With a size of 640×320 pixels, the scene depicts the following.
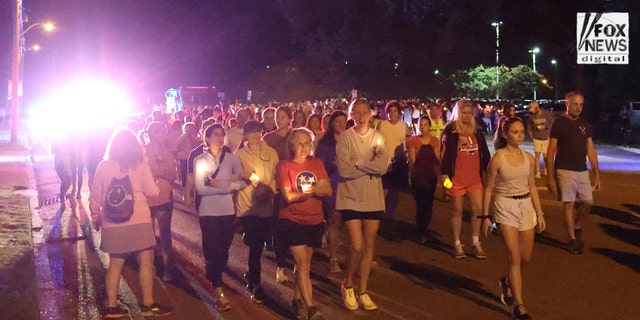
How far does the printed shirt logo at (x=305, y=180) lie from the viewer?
20.1ft

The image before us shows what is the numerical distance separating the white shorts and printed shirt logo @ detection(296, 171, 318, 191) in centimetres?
164

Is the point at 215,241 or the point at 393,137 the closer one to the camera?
the point at 215,241

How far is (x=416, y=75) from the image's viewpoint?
152ft

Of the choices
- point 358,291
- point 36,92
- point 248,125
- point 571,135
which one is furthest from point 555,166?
point 36,92

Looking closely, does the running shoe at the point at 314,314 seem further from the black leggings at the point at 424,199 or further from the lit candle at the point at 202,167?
the black leggings at the point at 424,199

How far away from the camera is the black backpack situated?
245 inches

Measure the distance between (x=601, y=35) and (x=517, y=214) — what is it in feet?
91.4

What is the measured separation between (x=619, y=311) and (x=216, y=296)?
364 centimetres

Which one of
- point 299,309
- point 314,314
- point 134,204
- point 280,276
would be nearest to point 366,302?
point 299,309

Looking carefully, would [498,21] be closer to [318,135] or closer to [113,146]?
[318,135]

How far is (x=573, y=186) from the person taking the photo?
28.2 feet

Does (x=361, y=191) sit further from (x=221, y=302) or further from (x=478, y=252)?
(x=478, y=252)

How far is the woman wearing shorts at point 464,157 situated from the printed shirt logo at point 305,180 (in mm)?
→ 2492

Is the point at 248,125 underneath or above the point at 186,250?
above
